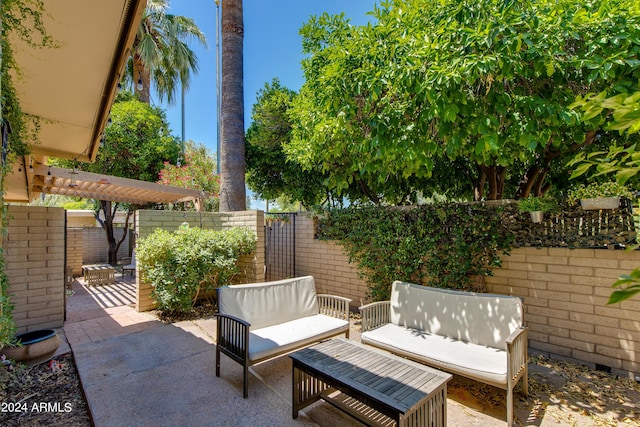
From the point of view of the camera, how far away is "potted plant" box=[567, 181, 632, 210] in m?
3.81

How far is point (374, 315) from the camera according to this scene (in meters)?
4.25

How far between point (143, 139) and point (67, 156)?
562 cm

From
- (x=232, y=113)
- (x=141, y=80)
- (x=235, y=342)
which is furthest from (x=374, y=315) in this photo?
(x=141, y=80)

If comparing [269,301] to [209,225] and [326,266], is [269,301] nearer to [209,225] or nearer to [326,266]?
[326,266]

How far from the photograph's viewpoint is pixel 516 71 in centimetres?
316

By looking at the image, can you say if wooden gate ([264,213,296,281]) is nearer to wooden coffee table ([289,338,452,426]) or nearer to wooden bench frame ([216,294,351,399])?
wooden bench frame ([216,294,351,399])

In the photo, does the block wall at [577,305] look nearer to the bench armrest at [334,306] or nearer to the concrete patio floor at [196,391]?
the concrete patio floor at [196,391]

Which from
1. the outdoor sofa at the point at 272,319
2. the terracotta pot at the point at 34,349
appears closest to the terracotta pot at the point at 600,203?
the outdoor sofa at the point at 272,319

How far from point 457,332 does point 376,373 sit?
1.56 metres

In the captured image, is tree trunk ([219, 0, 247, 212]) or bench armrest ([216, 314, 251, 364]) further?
tree trunk ([219, 0, 247, 212])

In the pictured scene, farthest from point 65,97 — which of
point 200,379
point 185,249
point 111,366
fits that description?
point 200,379

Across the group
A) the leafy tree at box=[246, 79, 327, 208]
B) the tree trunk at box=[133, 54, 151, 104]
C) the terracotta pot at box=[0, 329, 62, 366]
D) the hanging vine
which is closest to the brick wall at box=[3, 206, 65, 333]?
the terracotta pot at box=[0, 329, 62, 366]

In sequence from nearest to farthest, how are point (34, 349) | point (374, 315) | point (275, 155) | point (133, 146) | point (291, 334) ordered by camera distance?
point (34, 349), point (291, 334), point (374, 315), point (275, 155), point (133, 146)

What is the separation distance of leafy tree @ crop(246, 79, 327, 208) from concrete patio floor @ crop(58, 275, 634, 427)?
15.5ft
